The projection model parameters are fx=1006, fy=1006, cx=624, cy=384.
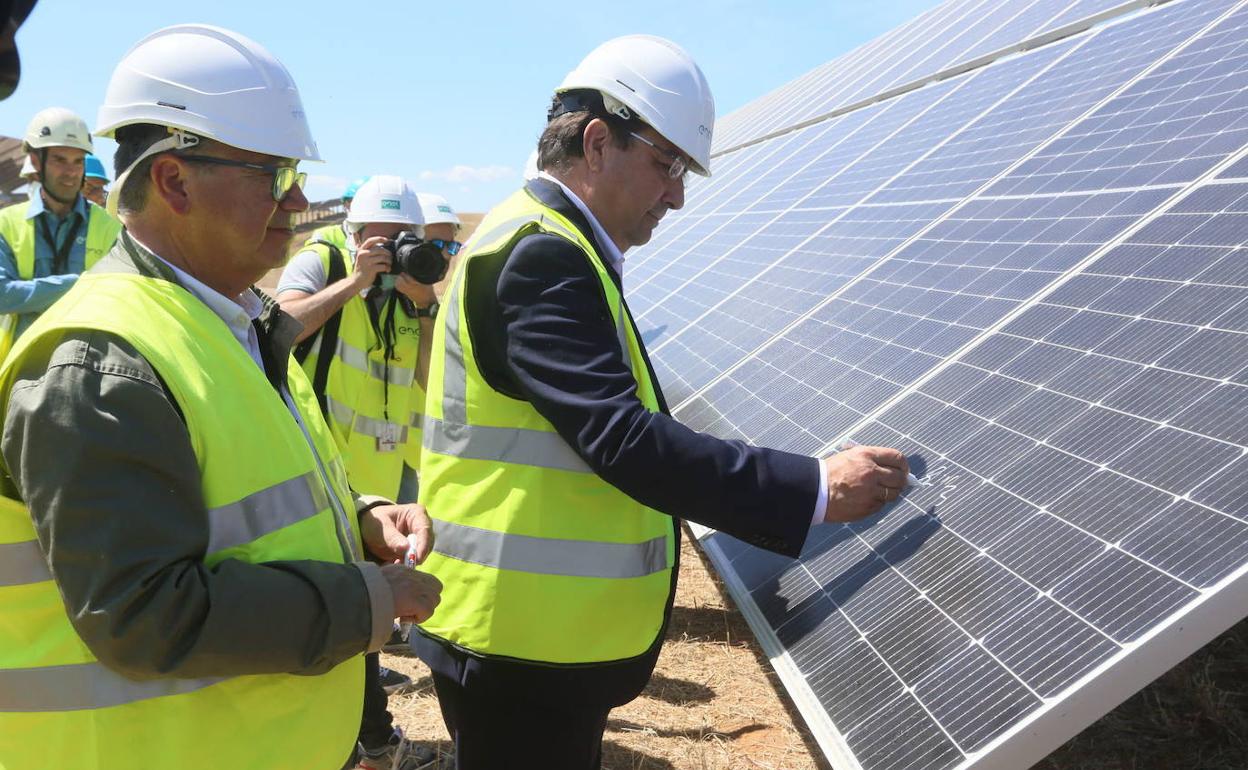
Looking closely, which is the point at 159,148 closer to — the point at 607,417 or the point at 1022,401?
the point at 607,417

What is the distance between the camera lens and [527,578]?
234 centimetres

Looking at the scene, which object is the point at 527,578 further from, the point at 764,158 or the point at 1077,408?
the point at 764,158

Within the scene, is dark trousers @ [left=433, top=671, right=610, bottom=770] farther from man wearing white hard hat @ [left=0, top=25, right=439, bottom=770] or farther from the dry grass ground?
the dry grass ground

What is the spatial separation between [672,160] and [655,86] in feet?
0.62

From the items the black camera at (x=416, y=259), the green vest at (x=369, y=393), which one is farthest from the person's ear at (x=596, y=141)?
the green vest at (x=369, y=393)

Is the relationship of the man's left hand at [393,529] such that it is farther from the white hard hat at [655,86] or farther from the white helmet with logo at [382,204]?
the white helmet with logo at [382,204]

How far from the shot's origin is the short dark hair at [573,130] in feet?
8.25

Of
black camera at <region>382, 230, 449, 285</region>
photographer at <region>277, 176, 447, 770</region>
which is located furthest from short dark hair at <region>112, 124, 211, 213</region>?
black camera at <region>382, 230, 449, 285</region>

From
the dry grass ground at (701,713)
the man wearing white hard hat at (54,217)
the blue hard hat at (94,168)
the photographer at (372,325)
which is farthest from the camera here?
the blue hard hat at (94,168)

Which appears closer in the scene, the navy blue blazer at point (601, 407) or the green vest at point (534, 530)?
the navy blue blazer at point (601, 407)

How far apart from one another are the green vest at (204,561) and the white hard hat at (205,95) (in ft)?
1.01

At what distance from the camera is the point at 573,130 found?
254 cm

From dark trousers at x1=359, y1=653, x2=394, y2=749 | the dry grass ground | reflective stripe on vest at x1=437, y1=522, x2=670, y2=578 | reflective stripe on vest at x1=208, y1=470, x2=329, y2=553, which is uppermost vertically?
reflective stripe on vest at x1=208, y1=470, x2=329, y2=553

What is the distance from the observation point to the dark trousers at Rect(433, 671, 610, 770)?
2.41m
